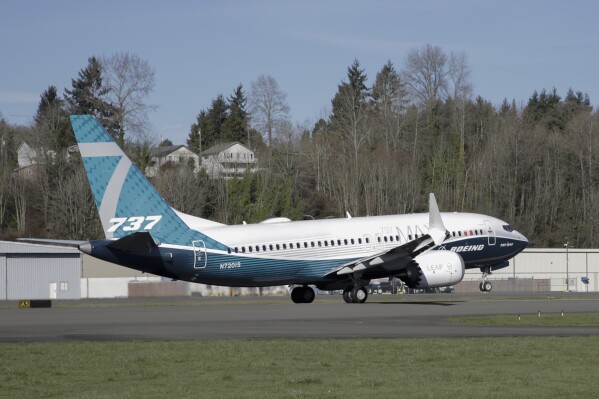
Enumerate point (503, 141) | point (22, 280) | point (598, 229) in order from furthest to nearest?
point (503, 141) < point (598, 229) < point (22, 280)

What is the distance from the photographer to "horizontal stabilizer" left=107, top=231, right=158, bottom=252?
43.2 meters

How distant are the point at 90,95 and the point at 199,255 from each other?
101327 millimetres

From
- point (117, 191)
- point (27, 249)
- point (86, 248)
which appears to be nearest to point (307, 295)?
point (117, 191)

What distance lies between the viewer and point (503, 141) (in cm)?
13288

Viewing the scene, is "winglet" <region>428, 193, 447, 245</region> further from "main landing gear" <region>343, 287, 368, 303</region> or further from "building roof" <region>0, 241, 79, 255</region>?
"building roof" <region>0, 241, 79, 255</region>

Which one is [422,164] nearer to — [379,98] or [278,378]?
[379,98]

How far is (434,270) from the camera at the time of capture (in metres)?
49.2

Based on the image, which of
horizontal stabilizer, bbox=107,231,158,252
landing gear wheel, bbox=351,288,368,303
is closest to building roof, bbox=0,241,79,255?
landing gear wheel, bbox=351,288,368,303

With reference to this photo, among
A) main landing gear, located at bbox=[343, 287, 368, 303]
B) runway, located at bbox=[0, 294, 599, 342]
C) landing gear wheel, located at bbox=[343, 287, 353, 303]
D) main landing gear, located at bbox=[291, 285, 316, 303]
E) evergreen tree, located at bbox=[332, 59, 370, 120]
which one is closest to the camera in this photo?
runway, located at bbox=[0, 294, 599, 342]

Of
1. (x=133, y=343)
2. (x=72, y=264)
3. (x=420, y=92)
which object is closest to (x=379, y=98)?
(x=420, y=92)

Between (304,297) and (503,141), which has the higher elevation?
(503,141)

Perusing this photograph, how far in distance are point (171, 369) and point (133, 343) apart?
5.80 meters

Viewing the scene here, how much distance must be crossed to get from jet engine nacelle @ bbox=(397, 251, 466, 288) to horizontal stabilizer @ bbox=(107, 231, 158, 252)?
41.2 ft

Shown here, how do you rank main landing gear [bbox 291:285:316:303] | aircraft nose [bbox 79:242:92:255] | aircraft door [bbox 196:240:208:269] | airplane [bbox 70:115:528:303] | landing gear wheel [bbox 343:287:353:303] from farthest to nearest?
1. main landing gear [bbox 291:285:316:303]
2. landing gear wheel [bbox 343:287:353:303]
3. aircraft door [bbox 196:240:208:269]
4. airplane [bbox 70:115:528:303]
5. aircraft nose [bbox 79:242:92:255]
